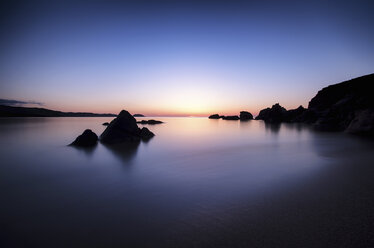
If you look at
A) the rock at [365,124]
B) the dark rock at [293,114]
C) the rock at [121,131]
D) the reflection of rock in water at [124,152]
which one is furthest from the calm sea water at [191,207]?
the dark rock at [293,114]

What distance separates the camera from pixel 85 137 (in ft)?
53.2

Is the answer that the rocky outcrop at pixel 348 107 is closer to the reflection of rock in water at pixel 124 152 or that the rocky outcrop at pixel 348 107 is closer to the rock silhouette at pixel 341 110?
the rock silhouette at pixel 341 110

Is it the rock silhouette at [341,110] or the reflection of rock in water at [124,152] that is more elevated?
the rock silhouette at [341,110]

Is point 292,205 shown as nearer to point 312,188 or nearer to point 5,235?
point 312,188

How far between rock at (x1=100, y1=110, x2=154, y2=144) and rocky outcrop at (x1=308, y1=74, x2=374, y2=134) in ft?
97.0

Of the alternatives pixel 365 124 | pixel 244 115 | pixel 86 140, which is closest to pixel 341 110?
pixel 365 124

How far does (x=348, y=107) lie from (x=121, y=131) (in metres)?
50.5

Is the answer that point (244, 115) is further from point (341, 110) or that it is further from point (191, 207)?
point (191, 207)

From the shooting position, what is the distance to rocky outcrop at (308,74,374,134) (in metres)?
23.7

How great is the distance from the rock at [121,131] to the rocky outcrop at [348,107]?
29.6 m

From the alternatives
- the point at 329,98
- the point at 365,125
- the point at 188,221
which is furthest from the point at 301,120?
the point at 188,221

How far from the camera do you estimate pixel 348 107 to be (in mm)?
40750

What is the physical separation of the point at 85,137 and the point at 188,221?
15.6 meters

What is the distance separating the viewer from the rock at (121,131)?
57.2 feet
